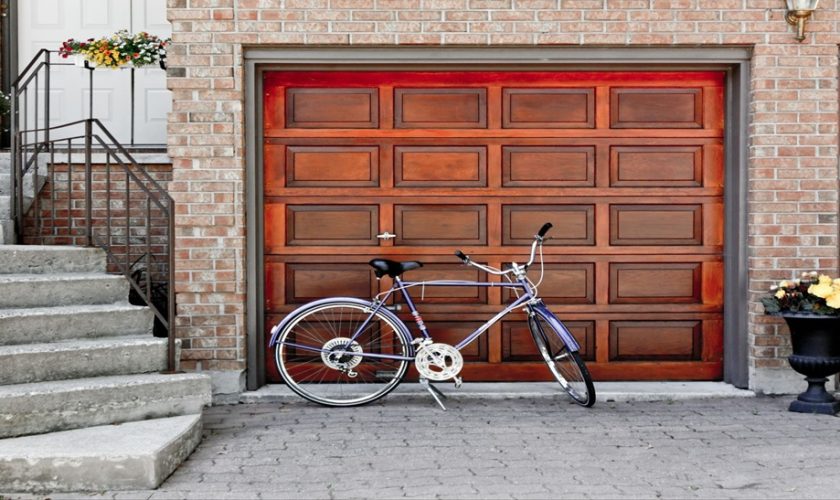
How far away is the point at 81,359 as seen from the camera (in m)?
4.94

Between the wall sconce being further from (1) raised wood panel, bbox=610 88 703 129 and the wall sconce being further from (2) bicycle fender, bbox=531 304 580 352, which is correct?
(2) bicycle fender, bbox=531 304 580 352

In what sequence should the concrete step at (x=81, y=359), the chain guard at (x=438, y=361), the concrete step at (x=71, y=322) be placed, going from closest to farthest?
the concrete step at (x=81, y=359) < the concrete step at (x=71, y=322) < the chain guard at (x=438, y=361)

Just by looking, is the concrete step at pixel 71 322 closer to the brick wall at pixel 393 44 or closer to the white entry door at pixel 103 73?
the brick wall at pixel 393 44

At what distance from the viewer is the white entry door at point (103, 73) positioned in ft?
24.3

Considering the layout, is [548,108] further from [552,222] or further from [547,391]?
[547,391]

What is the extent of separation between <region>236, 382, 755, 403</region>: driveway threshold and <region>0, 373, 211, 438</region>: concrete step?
3.36 ft

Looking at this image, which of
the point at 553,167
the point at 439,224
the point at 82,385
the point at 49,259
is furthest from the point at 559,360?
the point at 49,259

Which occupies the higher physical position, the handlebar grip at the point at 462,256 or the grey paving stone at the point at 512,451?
the handlebar grip at the point at 462,256

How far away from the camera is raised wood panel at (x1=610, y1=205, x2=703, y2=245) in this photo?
6.32 meters

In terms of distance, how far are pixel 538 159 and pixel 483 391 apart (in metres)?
1.68

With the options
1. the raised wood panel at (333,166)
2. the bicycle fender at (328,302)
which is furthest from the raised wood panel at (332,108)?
the bicycle fender at (328,302)

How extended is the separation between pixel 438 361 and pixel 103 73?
3969 millimetres

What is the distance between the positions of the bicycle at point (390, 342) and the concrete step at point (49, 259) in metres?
1.26

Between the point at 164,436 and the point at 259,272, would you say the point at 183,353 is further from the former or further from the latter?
the point at 164,436
